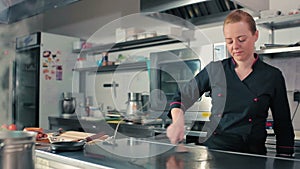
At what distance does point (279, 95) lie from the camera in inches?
54.1

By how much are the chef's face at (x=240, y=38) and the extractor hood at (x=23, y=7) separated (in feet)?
2.36

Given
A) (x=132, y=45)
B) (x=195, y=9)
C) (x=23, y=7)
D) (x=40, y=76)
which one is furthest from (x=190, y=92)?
(x=40, y=76)

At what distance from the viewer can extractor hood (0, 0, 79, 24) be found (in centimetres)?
140

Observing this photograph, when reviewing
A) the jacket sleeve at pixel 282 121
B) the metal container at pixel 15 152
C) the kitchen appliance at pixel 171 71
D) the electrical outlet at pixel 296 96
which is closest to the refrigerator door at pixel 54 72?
the kitchen appliance at pixel 171 71

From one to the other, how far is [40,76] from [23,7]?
2471 millimetres

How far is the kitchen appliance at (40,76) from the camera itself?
383 cm

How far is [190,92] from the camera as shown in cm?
136

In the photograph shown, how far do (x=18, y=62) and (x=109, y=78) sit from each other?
1.28m

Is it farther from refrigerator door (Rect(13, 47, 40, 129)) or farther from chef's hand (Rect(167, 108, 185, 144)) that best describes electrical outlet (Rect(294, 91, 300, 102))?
refrigerator door (Rect(13, 47, 40, 129))

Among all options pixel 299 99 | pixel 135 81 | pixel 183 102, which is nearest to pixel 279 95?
pixel 183 102

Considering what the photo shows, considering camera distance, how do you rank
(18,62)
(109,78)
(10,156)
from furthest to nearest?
(18,62) → (109,78) → (10,156)

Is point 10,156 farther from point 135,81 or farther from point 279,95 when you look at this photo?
point 135,81

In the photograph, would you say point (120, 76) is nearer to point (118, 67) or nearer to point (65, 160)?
point (118, 67)

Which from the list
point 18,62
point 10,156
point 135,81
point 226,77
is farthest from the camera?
point 18,62
